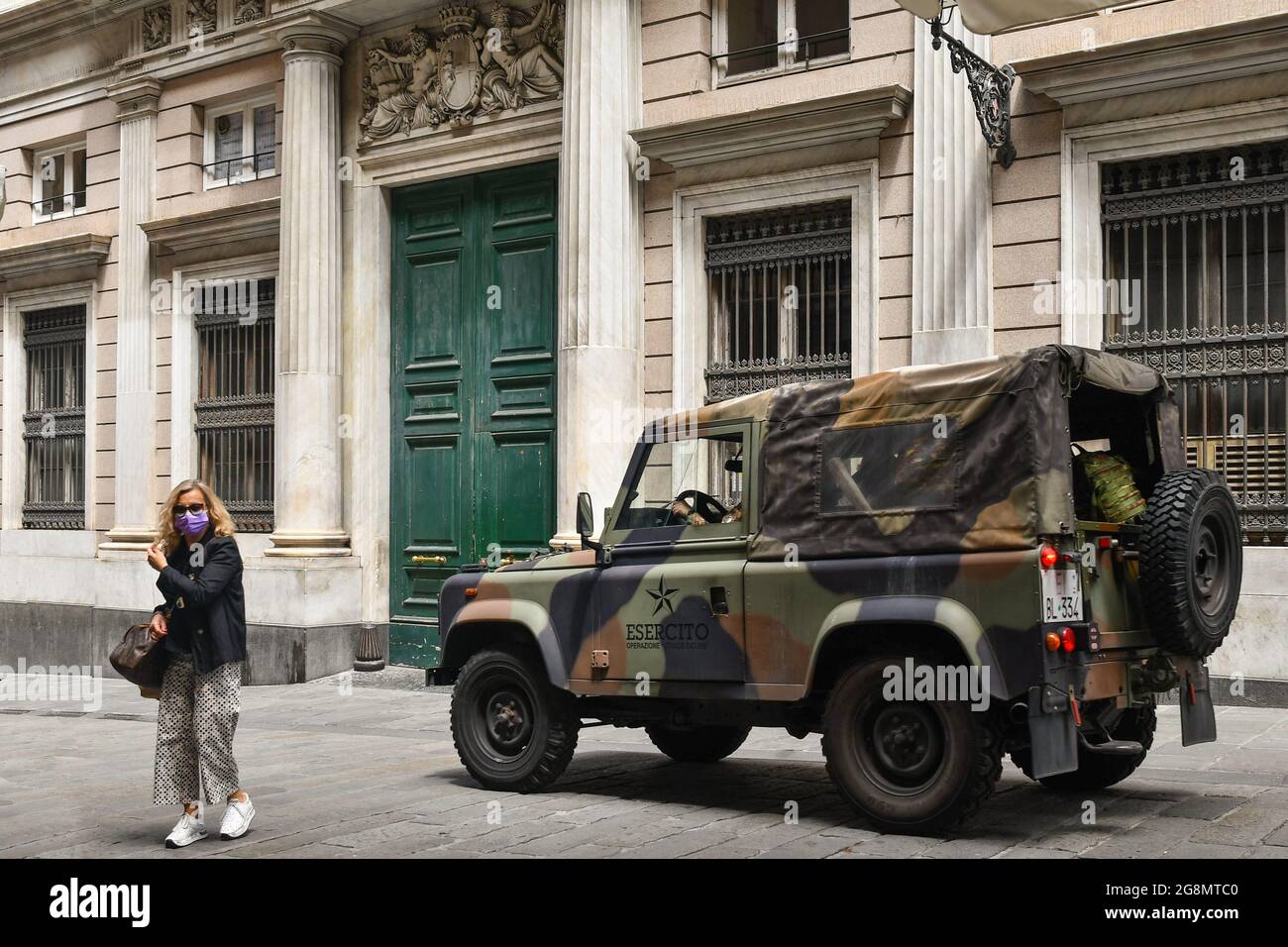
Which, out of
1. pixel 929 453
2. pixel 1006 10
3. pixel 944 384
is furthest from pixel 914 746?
pixel 1006 10

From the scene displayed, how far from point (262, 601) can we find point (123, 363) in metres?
4.73

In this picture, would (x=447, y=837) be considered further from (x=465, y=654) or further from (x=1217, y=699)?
(x=1217, y=699)

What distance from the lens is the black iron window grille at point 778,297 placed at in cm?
1296

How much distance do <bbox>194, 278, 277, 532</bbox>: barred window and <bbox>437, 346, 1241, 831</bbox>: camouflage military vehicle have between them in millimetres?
9514

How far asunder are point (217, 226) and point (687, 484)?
11.2 metres

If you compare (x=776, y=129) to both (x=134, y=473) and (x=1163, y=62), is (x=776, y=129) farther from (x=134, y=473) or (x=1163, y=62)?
(x=134, y=473)

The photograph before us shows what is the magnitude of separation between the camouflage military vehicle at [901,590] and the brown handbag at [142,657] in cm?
201

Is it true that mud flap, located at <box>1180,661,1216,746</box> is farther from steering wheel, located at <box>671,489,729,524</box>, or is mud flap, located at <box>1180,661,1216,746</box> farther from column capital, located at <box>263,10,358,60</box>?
column capital, located at <box>263,10,358,60</box>

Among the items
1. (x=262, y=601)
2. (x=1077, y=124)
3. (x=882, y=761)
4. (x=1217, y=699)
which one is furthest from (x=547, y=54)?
(x=882, y=761)

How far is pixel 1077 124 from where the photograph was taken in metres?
11.5

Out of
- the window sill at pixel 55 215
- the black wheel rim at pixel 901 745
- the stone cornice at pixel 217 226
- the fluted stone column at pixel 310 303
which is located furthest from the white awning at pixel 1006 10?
the window sill at pixel 55 215

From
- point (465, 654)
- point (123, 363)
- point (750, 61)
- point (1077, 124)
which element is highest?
point (750, 61)

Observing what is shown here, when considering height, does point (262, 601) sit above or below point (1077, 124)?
below

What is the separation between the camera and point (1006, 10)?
1011 centimetres
